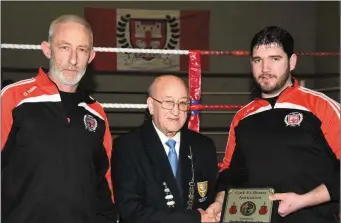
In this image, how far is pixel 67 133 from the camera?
6.88 feet

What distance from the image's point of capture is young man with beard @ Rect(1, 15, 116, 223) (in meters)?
2.03

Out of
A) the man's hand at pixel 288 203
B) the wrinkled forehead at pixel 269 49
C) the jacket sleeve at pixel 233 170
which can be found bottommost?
the man's hand at pixel 288 203

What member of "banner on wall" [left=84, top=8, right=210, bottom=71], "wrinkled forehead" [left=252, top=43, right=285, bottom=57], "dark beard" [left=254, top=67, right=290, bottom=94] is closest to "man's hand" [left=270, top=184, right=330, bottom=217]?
"dark beard" [left=254, top=67, right=290, bottom=94]

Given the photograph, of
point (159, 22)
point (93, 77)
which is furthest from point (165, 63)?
point (93, 77)

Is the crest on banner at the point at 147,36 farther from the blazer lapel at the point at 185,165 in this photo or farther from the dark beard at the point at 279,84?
the blazer lapel at the point at 185,165

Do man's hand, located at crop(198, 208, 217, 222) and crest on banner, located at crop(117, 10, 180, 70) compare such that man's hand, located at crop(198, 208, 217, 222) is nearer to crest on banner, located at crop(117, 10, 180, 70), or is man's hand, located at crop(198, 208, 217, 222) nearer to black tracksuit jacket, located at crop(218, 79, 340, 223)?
black tracksuit jacket, located at crop(218, 79, 340, 223)

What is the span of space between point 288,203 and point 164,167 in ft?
1.93

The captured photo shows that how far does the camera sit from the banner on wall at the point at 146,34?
7191 millimetres

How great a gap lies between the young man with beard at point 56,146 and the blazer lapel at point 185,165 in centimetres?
37

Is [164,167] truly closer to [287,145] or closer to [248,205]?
[248,205]

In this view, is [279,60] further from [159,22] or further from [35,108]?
[159,22]

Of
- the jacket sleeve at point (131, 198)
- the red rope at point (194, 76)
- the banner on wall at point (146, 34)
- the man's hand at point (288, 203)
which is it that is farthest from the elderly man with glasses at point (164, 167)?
the banner on wall at point (146, 34)

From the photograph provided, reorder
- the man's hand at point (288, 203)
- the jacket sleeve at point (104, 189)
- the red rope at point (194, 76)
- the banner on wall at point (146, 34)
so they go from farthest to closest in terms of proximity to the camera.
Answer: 1. the banner on wall at point (146, 34)
2. the red rope at point (194, 76)
3. the jacket sleeve at point (104, 189)
4. the man's hand at point (288, 203)

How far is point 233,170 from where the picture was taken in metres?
2.41
